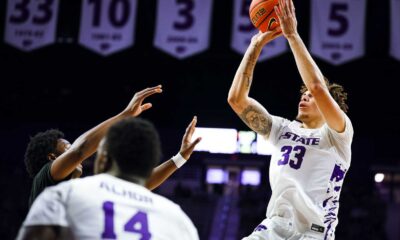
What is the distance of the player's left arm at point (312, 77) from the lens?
3.77 meters

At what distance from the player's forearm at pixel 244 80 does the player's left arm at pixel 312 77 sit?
0.37 m

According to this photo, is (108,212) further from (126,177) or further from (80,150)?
(80,150)

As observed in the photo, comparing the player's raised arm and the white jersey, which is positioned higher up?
the player's raised arm

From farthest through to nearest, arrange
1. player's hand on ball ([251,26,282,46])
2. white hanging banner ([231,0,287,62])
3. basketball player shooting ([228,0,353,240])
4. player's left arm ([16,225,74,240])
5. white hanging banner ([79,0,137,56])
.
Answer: white hanging banner ([79,0,137,56]) < white hanging banner ([231,0,287,62]) < player's hand on ball ([251,26,282,46]) < basketball player shooting ([228,0,353,240]) < player's left arm ([16,225,74,240])

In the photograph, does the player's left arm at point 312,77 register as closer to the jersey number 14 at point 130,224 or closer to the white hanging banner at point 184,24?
the jersey number 14 at point 130,224

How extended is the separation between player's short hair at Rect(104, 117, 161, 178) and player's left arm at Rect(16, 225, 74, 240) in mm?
348

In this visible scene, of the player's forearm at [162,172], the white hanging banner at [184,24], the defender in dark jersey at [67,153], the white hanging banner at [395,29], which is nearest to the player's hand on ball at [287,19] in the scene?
the defender in dark jersey at [67,153]

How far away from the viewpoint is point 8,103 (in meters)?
18.4

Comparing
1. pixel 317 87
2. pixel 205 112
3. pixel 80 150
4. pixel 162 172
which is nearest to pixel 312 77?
pixel 317 87

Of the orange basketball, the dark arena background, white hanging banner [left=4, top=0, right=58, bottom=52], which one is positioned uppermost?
white hanging banner [left=4, top=0, right=58, bottom=52]

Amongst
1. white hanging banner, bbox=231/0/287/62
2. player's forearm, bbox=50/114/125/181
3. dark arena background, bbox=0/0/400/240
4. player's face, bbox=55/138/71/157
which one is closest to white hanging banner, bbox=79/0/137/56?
white hanging banner, bbox=231/0/287/62

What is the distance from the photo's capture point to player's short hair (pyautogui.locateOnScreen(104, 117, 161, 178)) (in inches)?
90.5

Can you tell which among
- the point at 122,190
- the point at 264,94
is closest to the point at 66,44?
the point at 264,94

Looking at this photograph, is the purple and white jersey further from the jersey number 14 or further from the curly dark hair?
the jersey number 14
